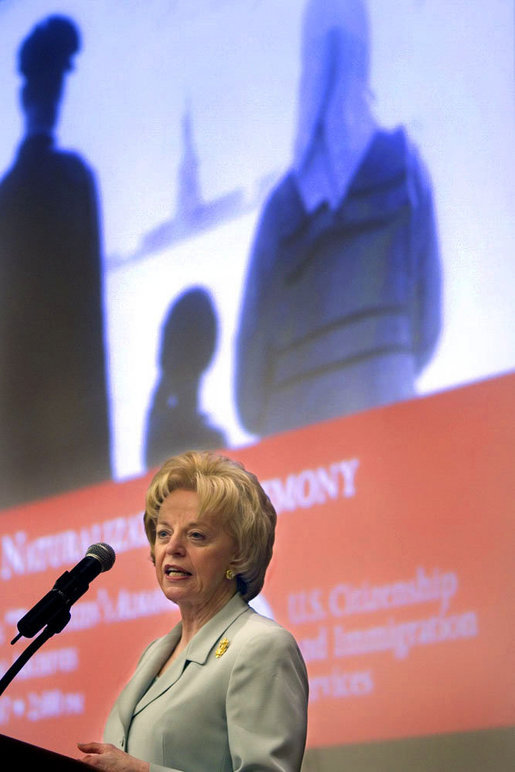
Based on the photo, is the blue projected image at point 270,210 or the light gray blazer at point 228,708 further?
the blue projected image at point 270,210

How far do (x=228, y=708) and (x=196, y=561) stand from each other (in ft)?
1.21

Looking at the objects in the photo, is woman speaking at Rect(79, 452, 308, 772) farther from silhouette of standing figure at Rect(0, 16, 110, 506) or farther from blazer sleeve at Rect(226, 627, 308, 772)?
silhouette of standing figure at Rect(0, 16, 110, 506)

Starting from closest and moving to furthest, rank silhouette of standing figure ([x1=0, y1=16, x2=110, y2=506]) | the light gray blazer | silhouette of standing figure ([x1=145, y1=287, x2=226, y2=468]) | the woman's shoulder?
the light gray blazer, the woman's shoulder, silhouette of standing figure ([x1=145, y1=287, x2=226, y2=468]), silhouette of standing figure ([x1=0, y1=16, x2=110, y2=506])

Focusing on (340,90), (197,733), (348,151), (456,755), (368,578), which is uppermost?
(340,90)

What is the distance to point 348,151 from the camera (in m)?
3.94

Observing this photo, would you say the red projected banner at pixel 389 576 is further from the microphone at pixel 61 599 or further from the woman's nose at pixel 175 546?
the microphone at pixel 61 599

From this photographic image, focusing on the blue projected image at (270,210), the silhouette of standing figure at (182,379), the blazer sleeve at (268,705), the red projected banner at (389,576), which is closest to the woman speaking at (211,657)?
the blazer sleeve at (268,705)

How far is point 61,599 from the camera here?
221 centimetres

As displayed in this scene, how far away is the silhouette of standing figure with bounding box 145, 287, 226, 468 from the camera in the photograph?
4219 millimetres

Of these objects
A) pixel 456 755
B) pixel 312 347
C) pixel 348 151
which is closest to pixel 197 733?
pixel 456 755

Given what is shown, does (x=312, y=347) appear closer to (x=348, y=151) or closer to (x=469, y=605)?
(x=348, y=151)

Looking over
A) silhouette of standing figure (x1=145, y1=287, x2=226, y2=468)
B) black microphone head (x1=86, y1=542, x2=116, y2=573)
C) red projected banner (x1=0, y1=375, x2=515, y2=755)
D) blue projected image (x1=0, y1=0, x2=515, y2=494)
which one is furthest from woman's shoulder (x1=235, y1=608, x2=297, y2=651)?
silhouette of standing figure (x1=145, y1=287, x2=226, y2=468)

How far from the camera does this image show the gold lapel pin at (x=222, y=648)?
244cm

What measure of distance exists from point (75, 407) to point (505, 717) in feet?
7.51
